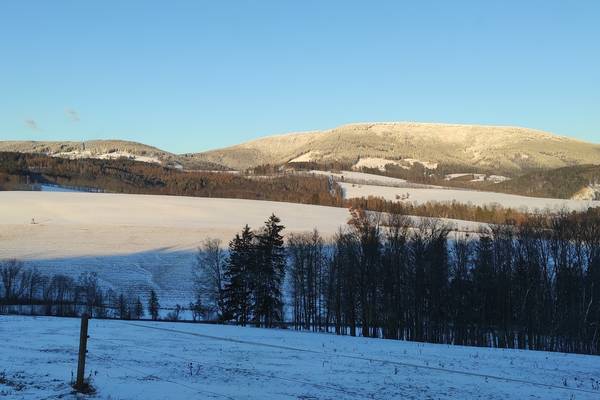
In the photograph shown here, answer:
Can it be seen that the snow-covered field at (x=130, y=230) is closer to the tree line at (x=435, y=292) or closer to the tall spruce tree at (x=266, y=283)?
the tree line at (x=435, y=292)

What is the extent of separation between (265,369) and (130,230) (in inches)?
4026

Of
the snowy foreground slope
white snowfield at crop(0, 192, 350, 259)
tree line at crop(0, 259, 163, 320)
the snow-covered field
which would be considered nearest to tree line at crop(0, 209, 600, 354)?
tree line at crop(0, 259, 163, 320)

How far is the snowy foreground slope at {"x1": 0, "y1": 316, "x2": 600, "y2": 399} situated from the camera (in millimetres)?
16453

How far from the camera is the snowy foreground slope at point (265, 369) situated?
16453mm

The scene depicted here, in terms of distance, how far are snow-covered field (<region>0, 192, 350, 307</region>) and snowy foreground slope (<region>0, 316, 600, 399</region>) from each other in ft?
167

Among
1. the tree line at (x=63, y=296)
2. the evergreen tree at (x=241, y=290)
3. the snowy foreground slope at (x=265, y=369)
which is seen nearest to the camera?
the snowy foreground slope at (x=265, y=369)

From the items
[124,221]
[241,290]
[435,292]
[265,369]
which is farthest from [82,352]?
[124,221]

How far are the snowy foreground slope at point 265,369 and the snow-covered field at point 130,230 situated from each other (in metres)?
51.0

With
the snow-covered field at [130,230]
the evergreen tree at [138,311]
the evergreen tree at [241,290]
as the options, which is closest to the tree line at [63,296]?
the evergreen tree at [138,311]

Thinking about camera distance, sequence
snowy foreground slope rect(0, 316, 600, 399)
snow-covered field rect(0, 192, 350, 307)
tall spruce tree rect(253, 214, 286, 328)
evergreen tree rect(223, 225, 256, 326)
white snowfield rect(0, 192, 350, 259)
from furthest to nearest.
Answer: white snowfield rect(0, 192, 350, 259) < snow-covered field rect(0, 192, 350, 307) < evergreen tree rect(223, 225, 256, 326) < tall spruce tree rect(253, 214, 286, 328) < snowy foreground slope rect(0, 316, 600, 399)

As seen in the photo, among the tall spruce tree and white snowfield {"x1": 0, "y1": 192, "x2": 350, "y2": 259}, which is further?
white snowfield {"x1": 0, "y1": 192, "x2": 350, "y2": 259}

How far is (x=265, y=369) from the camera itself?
20.6 meters

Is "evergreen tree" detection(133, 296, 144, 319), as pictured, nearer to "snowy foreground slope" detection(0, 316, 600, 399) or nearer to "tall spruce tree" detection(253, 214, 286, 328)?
"tall spruce tree" detection(253, 214, 286, 328)

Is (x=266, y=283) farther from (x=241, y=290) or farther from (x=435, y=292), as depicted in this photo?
(x=435, y=292)
